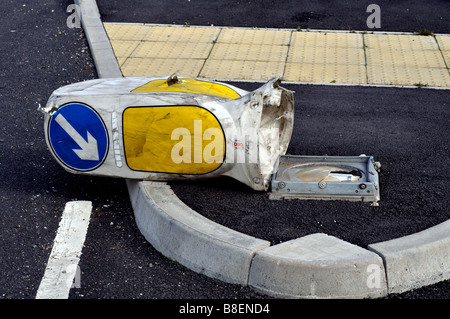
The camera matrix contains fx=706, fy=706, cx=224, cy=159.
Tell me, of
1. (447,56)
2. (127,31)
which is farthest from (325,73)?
(127,31)

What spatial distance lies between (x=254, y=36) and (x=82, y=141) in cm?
548

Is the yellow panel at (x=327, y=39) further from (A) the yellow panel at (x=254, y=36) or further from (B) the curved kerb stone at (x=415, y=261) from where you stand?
(B) the curved kerb stone at (x=415, y=261)

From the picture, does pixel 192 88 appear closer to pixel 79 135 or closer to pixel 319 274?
pixel 79 135

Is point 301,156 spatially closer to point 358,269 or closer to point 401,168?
point 401,168

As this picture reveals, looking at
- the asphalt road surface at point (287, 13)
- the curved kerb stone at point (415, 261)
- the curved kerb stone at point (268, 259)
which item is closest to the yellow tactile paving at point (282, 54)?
the asphalt road surface at point (287, 13)

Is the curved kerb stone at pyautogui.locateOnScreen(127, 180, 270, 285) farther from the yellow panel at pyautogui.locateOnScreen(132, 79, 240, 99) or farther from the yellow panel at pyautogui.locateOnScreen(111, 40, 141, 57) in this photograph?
the yellow panel at pyautogui.locateOnScreen(111, 40, 141, 57)

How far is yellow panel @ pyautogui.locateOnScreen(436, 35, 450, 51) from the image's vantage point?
426 inches

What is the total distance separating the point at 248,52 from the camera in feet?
35.3

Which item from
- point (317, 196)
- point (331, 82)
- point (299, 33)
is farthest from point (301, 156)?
point (299, 33)

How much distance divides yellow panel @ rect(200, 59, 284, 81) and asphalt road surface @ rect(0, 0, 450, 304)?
740 millimetres

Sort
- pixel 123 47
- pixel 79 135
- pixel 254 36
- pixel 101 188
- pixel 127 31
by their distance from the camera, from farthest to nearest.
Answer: pixel 127 31, pixel 254 36, pixel 123 47, pixel 101 188, pixel 79 135
